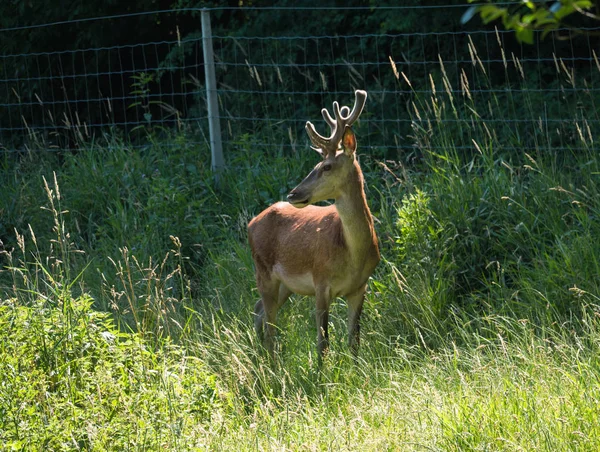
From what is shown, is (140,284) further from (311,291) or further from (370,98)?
(370,98)

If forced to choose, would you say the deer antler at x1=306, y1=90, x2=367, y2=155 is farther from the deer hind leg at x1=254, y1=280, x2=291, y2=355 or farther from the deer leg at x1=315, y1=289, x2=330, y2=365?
the deer hind leg at x1=254, y1=280, x2=291, y2=355

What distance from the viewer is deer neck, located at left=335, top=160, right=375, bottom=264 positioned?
592 centimetres

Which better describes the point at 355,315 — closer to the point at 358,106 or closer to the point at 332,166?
the point at 332,166

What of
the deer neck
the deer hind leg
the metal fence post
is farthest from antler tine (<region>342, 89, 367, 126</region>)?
the metal fence post

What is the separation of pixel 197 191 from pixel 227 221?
1.99ft

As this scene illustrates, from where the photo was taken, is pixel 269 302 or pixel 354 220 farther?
pixel 269 302

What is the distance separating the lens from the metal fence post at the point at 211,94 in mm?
8914

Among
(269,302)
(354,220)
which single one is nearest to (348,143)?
(354,220)

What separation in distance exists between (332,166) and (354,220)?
35 cm

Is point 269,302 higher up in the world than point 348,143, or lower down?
lower down

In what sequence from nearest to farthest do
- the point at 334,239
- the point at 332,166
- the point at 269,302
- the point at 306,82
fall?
the point at 332,166 < the point at 334,239 < the point at 269,302 < the point at 306,82

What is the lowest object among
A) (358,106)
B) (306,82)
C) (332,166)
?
(306,82)

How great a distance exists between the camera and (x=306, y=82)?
10.5 metres

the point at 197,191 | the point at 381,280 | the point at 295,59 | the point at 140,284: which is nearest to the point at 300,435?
the point at 381,280
